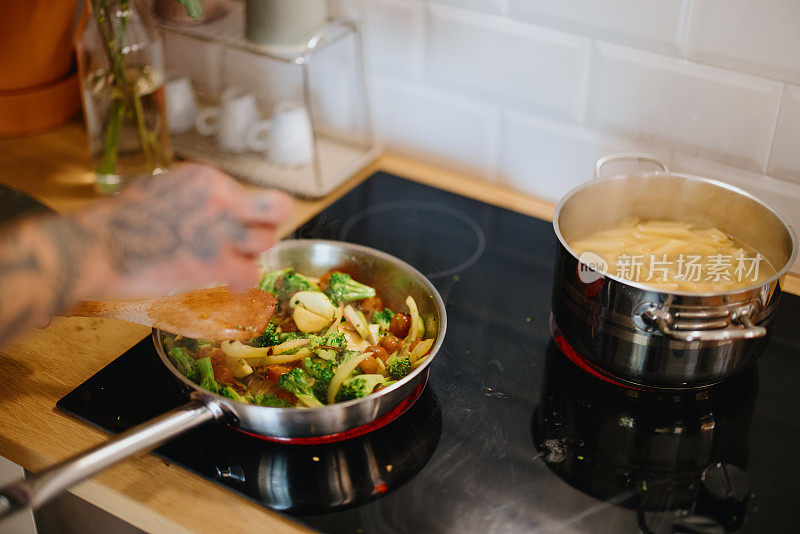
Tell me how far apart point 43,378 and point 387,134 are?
75 centimetres

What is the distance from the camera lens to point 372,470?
0.89 meters

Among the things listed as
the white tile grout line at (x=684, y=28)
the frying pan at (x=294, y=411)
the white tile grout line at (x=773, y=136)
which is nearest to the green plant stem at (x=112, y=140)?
the frying pan at (x=294, y=411)

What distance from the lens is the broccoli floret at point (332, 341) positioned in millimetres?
982

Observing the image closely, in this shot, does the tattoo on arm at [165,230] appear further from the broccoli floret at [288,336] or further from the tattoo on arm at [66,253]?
the broccoli floret at [288,336]

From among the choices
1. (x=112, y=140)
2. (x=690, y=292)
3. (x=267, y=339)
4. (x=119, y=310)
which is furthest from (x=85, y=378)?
(x=690, y=292)

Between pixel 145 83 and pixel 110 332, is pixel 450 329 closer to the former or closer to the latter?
pixel 110 332

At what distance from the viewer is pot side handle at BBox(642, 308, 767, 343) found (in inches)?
33.5

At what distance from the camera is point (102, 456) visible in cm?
76

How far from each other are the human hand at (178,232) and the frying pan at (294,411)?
A: 0.15m

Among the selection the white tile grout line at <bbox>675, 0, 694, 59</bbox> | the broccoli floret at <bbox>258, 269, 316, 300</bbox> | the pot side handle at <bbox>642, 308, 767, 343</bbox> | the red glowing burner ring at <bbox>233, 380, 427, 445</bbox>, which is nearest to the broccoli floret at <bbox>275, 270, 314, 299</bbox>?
the broccoli floret at <bbox>258, 269, 316, 300</bbox>

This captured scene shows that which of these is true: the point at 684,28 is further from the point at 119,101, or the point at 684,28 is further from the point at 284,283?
the point at 119,101

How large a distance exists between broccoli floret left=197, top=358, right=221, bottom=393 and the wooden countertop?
0.09m

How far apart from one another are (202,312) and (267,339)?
0.09m

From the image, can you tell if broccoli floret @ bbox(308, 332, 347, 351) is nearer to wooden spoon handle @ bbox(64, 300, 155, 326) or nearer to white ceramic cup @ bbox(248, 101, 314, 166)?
wooden spoon handle @ bbox(64, 300, 155, 326)
